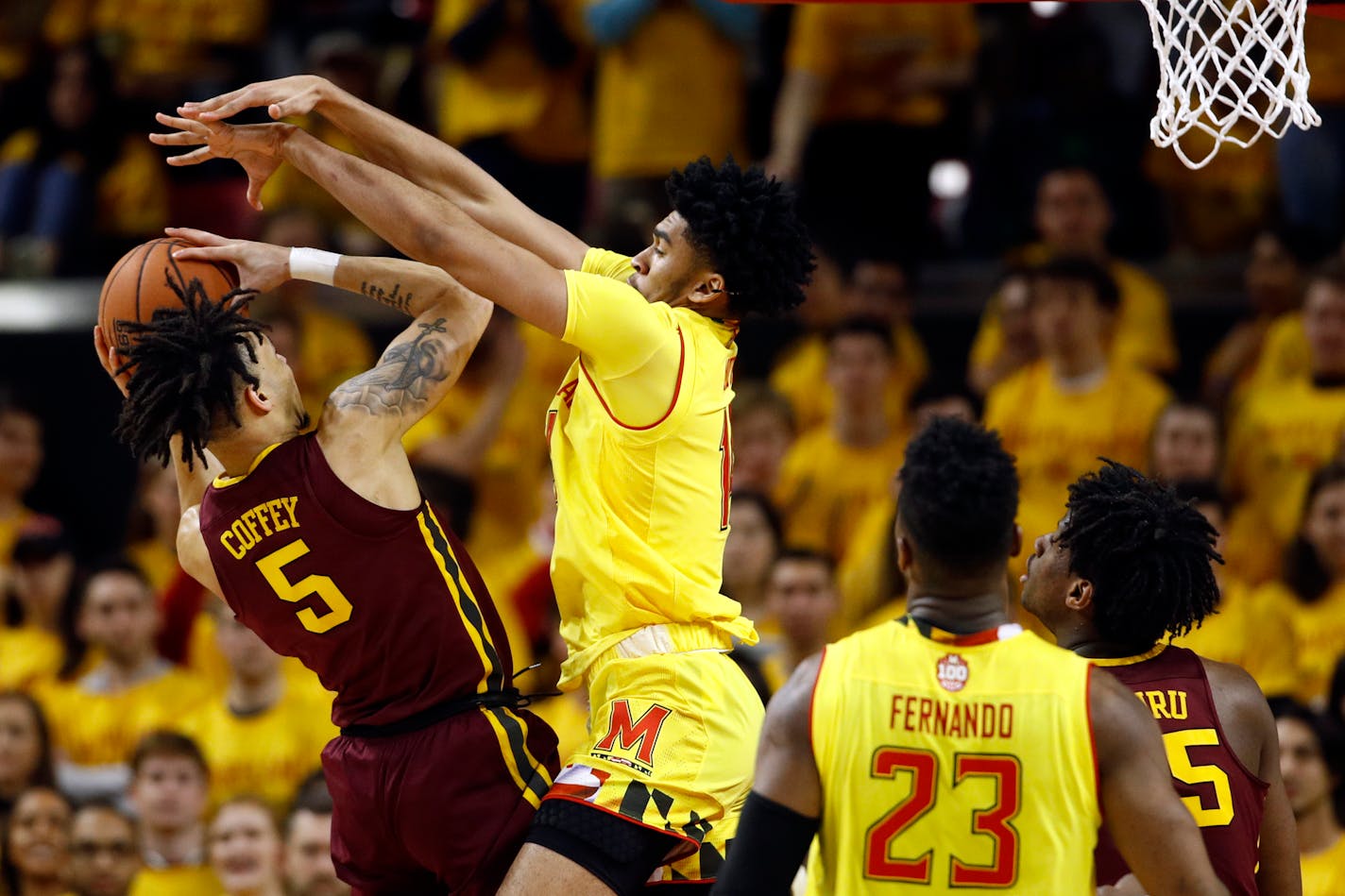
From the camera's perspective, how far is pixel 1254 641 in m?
7.57

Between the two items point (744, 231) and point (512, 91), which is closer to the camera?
point (744, 231)

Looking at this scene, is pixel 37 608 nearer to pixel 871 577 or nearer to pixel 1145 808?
pixel 871 577

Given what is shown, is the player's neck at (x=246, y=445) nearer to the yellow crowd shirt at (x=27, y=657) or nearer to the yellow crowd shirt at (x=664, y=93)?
the yellow crowd shirt at (x=27, y=657)

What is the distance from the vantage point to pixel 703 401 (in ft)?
15.2

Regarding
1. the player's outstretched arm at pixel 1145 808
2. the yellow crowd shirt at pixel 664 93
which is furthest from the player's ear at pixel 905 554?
the yellow crowd shirt at pixel 664 93

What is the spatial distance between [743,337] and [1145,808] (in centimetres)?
645

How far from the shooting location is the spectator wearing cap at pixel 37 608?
9352mm

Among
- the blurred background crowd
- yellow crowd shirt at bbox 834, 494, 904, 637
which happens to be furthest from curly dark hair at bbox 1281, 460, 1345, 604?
yellow crowd shirt at bbox 834, 494, 904, 637

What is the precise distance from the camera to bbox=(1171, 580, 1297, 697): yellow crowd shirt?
296 inches

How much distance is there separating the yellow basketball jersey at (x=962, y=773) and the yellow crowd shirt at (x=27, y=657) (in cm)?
649

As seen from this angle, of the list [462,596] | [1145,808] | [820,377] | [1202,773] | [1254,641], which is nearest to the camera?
[1145,808]

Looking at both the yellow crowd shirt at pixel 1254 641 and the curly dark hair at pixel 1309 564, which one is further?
the curly dark hair at pixel 1309 564

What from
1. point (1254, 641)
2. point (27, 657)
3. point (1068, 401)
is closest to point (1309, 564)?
point (1254, 641)

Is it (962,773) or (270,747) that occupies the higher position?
(962,773)
